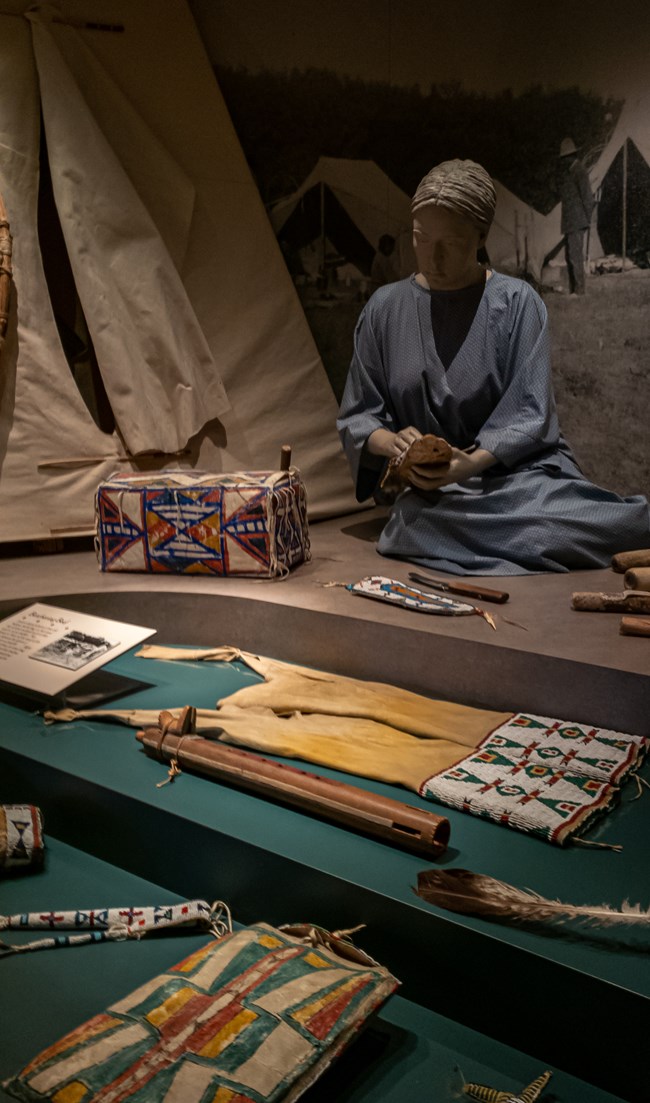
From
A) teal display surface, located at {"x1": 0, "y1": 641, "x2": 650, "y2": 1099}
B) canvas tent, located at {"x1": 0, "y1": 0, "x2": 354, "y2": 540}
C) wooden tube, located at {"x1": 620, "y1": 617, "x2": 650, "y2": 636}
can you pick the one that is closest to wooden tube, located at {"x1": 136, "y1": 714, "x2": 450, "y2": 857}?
teal display surface, located at {"x1": 0, "y1": 641, "x2": 650, "y2": 1099}

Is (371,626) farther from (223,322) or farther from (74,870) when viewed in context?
(223,322)

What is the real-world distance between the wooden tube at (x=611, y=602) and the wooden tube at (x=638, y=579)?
80 millimetres

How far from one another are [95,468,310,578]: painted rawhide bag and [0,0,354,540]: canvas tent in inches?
27.7

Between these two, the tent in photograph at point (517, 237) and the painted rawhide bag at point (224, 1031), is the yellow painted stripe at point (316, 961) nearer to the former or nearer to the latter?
the painted rawhide bag at point (224, 1031)

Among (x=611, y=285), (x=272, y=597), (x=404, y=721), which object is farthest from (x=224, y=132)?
(x=404, y=721)

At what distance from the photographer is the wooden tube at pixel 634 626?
9.87 ft

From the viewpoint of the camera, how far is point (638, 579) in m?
3.32

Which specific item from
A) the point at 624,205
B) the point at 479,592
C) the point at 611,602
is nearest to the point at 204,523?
the point at 479,592

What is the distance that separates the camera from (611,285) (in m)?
4.70

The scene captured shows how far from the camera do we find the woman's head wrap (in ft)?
12.4

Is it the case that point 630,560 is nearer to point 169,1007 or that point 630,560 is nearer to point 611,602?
point 611,602

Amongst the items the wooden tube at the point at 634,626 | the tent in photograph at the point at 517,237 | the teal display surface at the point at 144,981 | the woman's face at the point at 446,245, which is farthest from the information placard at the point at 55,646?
the tent in photograph at the point at 517,237

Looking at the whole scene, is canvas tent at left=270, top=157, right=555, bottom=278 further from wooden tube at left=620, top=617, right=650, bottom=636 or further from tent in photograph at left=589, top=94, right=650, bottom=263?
wooden tube at left=620, top=617, right=650, bottom=636

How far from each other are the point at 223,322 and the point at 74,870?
322 cm
